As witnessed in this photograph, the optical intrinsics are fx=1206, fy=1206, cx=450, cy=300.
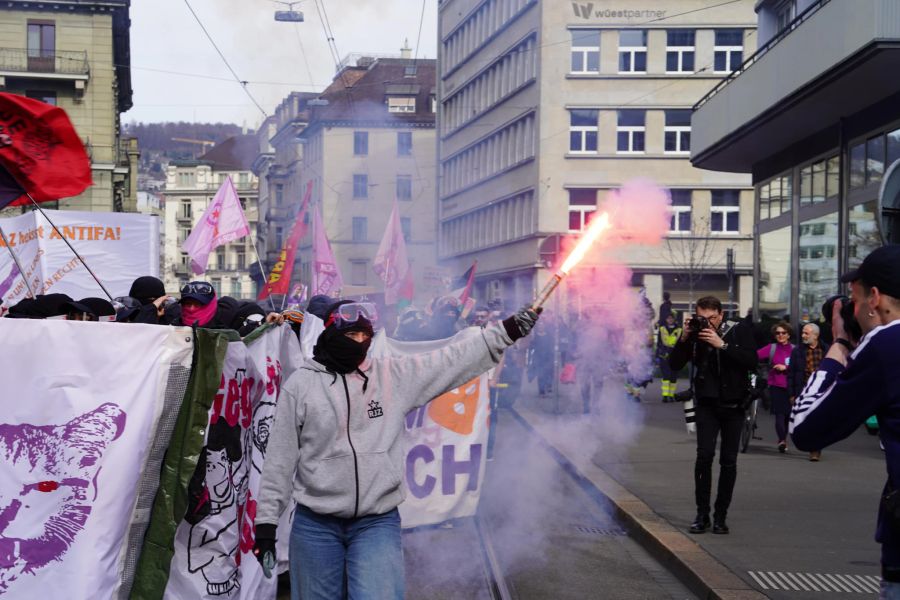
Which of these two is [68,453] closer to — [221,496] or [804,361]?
[221,496]

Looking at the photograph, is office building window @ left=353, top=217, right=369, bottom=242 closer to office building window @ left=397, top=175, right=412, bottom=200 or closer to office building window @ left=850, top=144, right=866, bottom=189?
office building window @ left=397, top=175, right=412, bottom=200

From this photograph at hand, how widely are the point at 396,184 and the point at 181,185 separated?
72.5 metres

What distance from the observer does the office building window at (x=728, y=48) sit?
1756 inches

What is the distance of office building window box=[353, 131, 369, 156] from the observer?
7062 cm

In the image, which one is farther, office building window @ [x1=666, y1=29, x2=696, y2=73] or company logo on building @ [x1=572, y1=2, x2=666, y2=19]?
office building window @ [x1=666, y1=29, x2=696, y2=73]

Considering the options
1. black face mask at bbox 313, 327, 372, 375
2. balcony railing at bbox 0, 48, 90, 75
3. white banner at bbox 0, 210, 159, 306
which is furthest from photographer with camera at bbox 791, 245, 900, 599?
balcony railing at bbox 0, 48, 90, 75

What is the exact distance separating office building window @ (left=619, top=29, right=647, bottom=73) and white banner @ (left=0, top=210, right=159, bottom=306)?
31846 millimetres

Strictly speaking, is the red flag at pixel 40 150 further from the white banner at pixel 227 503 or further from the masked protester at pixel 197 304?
the white banner at pixel 227 503

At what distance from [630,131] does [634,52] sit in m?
2.95

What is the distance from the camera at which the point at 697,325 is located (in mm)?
9234

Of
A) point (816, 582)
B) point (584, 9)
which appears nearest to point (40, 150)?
point (816, 582)

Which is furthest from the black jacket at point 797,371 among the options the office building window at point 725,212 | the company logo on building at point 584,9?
the company logo on building at point 584,9

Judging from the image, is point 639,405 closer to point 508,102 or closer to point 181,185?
point 508,102

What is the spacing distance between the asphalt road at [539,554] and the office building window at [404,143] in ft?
207
